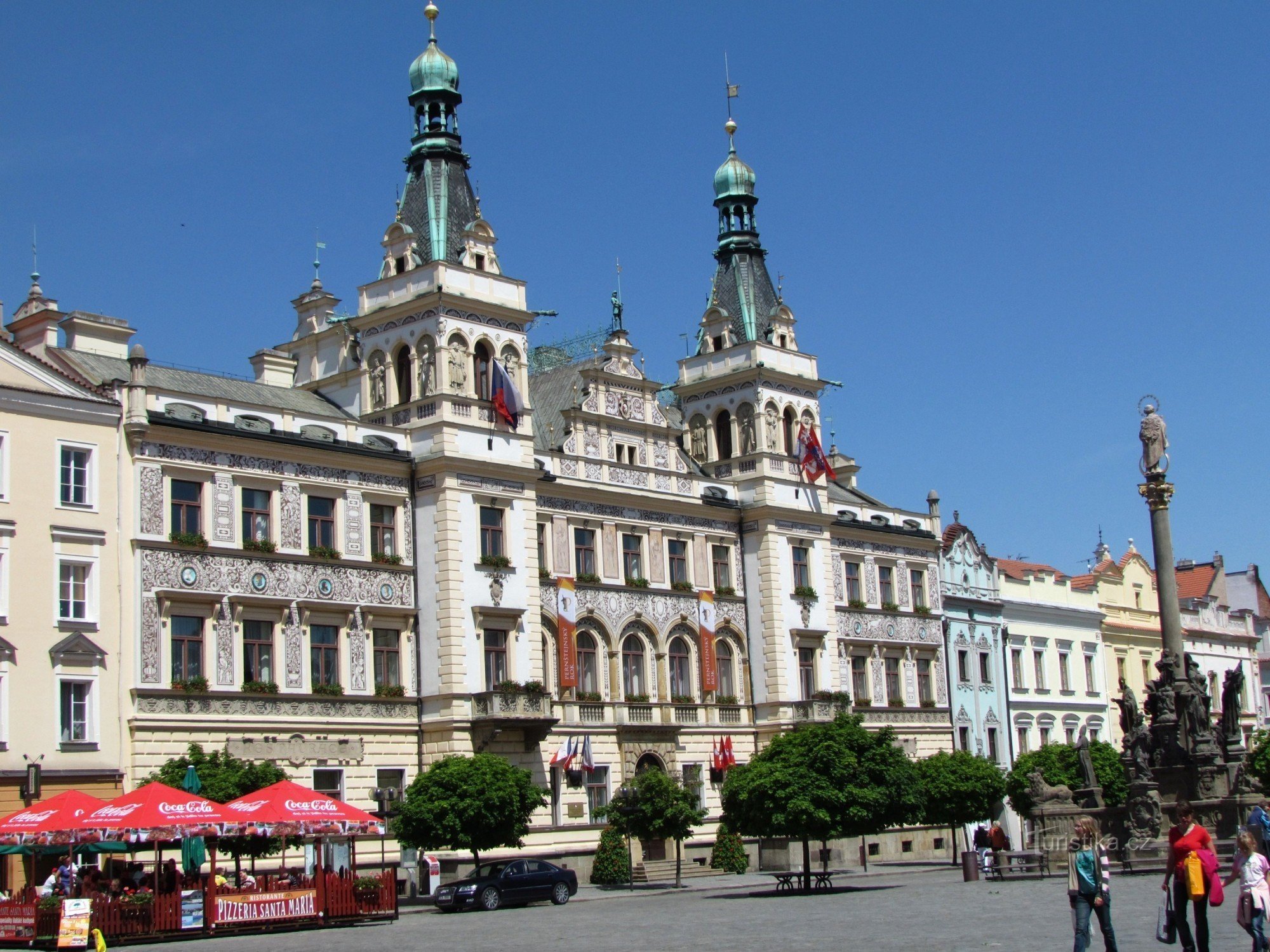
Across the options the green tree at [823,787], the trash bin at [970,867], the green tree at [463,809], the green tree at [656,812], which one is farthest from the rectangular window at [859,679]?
the green tree at [463,809]

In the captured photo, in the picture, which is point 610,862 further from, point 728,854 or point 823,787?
point 823,787

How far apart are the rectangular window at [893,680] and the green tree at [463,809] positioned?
83.6 ft

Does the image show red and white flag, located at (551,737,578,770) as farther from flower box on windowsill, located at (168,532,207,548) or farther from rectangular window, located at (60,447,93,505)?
rectangular window, located at (60,447,93,505)

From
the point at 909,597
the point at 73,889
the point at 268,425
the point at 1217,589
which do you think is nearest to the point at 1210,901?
the point at 73,889

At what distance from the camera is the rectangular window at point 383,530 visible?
2030 inches

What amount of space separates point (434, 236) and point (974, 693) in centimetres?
3275

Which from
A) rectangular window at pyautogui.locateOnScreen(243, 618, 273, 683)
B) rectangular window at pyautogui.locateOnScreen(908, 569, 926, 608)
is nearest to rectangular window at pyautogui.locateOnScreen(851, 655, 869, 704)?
rectangular window at pyautogui.locateOnScreen(908, 569, 926, 608)

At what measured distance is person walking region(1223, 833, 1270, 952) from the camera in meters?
20.2

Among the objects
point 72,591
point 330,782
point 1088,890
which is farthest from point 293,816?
Result: point 1088,890

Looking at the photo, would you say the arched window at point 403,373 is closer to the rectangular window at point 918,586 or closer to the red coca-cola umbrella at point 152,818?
the red coca-cola umbrella at point 152,818

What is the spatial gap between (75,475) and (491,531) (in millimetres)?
13753

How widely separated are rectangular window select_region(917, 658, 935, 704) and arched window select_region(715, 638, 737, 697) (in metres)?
11.2

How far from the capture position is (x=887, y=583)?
70125 millimetres

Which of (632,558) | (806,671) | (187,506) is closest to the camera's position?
(187,506)
